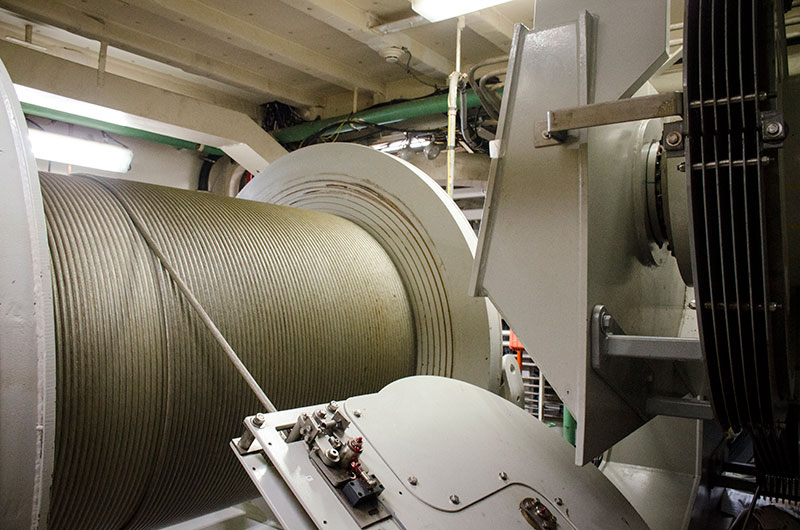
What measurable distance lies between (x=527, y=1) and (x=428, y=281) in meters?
1.77

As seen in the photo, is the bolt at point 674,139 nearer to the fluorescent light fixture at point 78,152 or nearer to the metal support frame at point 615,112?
the metal support frame at point 615,112

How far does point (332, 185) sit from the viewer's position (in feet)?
8.18

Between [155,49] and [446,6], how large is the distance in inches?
83.1

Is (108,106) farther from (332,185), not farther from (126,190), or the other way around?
(126,190)

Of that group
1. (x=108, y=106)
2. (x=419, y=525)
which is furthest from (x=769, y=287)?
(x=108, y=106)

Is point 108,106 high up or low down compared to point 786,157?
up

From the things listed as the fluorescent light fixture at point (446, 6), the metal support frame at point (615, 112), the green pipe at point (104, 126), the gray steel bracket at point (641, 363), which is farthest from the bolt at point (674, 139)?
the green pipe at point (104, 126)

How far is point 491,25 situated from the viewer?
3209mm

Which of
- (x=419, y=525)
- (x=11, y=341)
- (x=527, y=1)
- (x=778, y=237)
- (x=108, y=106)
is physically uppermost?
(x=527, y=1)

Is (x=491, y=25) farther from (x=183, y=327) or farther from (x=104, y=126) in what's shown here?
(x=104, y=126)

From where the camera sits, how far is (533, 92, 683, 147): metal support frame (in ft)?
3.51

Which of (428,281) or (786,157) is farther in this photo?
(428,281)

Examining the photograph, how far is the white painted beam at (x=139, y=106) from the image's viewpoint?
3098 mm

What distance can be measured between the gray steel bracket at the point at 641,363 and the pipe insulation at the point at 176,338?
0.90 m
